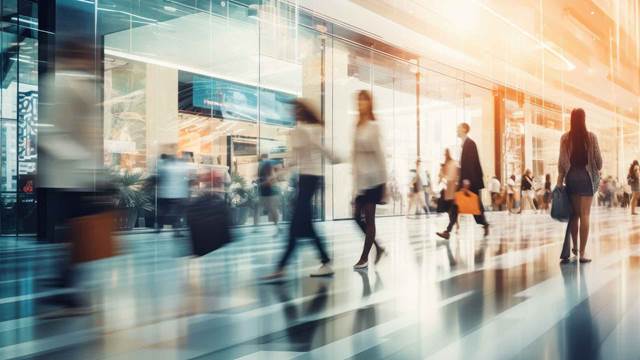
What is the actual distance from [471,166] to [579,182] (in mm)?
3286

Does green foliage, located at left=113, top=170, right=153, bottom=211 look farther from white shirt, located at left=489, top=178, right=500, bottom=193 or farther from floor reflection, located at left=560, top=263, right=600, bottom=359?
white shirt, located at left=489, top=178, right=500, bottom=193

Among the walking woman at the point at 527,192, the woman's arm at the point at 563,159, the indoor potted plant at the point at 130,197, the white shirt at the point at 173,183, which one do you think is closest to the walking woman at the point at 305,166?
the woman's arm at the point at 563,159

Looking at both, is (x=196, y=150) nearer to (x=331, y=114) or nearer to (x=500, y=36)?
(x=331, y=114)

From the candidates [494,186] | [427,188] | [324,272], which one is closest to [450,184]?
[324,272]

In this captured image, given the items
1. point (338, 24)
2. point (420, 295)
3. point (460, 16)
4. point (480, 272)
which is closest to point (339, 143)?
point (338, 24)

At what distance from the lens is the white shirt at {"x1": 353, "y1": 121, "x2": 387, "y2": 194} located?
5.96m

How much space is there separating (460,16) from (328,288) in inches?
582

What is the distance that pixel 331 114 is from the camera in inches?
722

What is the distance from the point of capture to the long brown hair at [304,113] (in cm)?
565

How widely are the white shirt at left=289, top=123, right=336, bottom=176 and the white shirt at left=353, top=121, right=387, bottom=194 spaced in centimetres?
47

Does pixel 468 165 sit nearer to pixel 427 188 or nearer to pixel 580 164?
pixel 580 164

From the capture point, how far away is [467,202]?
392 inches

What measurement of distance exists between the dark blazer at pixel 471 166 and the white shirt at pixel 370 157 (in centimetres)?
406

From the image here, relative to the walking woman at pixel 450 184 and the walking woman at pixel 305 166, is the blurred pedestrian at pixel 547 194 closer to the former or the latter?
the walking woman at pixel 450 184
